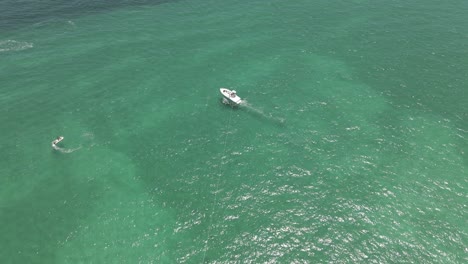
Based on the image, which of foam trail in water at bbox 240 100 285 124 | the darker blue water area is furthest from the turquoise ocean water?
the darker blue water area

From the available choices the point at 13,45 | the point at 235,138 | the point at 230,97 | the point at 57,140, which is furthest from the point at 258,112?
the point at 13,45

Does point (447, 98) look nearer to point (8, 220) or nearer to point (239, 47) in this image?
point (239, 47)

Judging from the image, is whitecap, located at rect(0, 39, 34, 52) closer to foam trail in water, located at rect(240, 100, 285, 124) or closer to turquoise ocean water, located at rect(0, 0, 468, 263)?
turquoise ocean water, located at rect(0, 0, 468, 263)

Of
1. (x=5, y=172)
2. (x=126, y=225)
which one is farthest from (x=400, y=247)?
(x=5, y=172)

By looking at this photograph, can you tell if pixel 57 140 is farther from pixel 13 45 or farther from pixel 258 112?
pixel 13 45

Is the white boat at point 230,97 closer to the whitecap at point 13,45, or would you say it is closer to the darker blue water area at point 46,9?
the whitecap at point 13,45

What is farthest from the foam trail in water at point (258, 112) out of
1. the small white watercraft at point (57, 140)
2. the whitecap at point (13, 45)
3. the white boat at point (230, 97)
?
the whitecap at point (13, 45)
